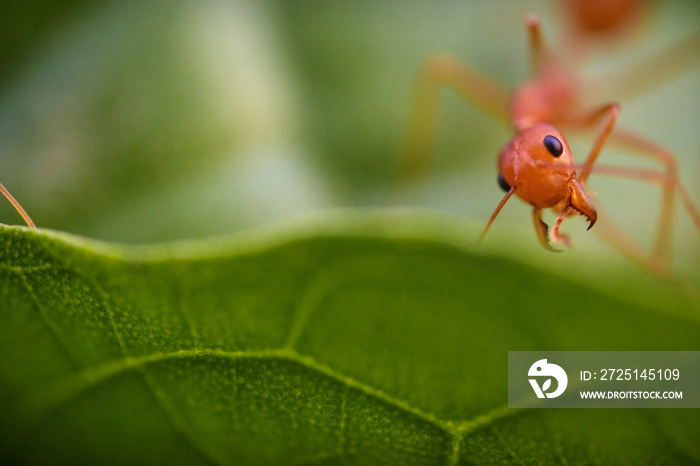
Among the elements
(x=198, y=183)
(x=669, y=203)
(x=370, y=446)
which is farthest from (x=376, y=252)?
(x=669, y=203)

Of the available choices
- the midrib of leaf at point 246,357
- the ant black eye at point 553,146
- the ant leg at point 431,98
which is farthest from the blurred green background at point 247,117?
the midrib of leaf at point 246,357

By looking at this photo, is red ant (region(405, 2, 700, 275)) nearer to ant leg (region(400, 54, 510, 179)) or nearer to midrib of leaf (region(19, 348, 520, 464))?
ant leg (region(400, 54, 510, 179))

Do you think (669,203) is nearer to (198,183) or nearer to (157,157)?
(198,183)

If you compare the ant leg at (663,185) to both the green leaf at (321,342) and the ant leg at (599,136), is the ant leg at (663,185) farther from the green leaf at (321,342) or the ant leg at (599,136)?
the green leaf at (321,342)

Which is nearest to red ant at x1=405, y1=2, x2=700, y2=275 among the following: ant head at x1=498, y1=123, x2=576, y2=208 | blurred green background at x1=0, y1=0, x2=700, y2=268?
ant head at x1=498, y1=123, x2=576, y2=208

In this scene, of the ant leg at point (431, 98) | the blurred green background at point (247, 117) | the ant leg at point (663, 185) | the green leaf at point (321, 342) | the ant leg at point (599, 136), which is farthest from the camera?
the ant leg at point (431, 98)

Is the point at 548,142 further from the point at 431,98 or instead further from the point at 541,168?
the point at 431,98
